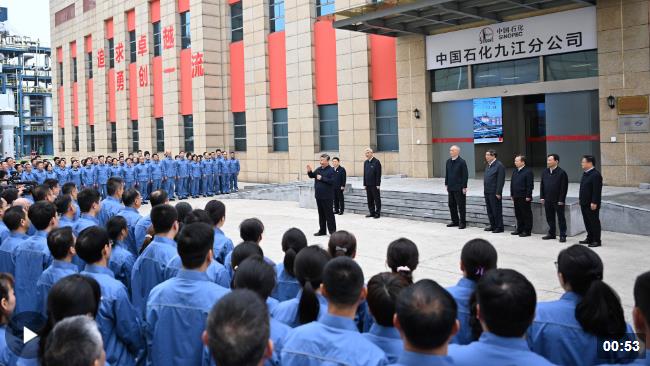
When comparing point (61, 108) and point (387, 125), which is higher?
point (61, 108)

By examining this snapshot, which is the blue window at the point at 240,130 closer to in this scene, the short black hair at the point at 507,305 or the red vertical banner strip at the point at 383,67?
the red vertical banner strip at the point at 383,67

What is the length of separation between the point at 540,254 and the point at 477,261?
6001 millimetres

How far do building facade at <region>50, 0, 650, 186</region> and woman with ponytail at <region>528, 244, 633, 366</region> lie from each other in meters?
11.3

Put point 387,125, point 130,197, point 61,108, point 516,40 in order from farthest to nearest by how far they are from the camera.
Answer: point 61,108 → point 387,125 → point 516,40 → point 130,197

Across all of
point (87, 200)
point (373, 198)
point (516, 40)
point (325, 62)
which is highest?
point (325, 62)

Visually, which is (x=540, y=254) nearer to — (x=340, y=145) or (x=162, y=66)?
(x=340, y=145)

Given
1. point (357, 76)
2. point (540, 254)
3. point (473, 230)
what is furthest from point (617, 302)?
point (357, 76)

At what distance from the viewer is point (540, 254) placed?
357 inches

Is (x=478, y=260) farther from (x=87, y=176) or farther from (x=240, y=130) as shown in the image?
(x=240, y=130)

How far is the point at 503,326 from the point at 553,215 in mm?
8493

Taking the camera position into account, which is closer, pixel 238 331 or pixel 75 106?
pixel 238 331

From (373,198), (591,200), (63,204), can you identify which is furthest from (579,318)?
(373,198)

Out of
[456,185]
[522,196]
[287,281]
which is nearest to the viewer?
[287,281]

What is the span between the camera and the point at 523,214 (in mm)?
10633
